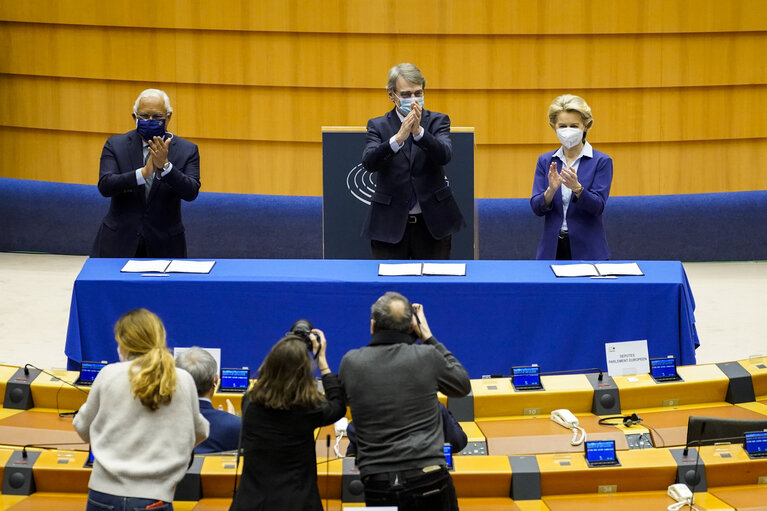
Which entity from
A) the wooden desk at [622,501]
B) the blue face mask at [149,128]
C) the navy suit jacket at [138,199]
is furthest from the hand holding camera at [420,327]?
the blue face mask at [149,128]

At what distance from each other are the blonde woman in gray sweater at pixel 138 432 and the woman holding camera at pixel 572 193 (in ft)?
8.44

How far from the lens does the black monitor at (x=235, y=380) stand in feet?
12.5

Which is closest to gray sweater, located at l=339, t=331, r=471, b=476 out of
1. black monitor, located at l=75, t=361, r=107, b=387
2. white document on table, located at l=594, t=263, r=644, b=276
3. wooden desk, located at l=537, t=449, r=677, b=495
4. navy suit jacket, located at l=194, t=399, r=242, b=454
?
wooden desk, located at l=537, t=449, r=677, b=495

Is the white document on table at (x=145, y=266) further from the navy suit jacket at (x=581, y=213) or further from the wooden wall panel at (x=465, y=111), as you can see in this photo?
the wooden wall panel at (x=465, y=111)

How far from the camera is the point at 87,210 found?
8797 millimetres

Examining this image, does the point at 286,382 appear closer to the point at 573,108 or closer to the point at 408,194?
the point at 408,194

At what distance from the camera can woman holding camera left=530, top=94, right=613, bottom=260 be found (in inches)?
197

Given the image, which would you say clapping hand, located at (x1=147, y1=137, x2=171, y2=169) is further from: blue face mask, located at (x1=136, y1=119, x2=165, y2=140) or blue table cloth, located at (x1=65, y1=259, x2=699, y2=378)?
blue table cloth, located at (x1=65, y1=259, x2=699, y2=378)

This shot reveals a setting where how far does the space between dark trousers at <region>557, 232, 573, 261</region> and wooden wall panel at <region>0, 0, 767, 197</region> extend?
3.32 metres

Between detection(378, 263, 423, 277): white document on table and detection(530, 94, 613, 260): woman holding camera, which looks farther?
detection(530, 94, 613, 260): woman holding camera

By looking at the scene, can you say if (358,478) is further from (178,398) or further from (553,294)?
(553,294)

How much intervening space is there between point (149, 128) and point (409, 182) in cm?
135

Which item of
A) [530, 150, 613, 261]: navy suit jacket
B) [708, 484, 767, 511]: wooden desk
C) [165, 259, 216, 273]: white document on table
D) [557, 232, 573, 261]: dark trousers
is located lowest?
[708, 484, 767, 511]: wooden desk


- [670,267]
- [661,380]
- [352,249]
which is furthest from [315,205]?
[661,380]
